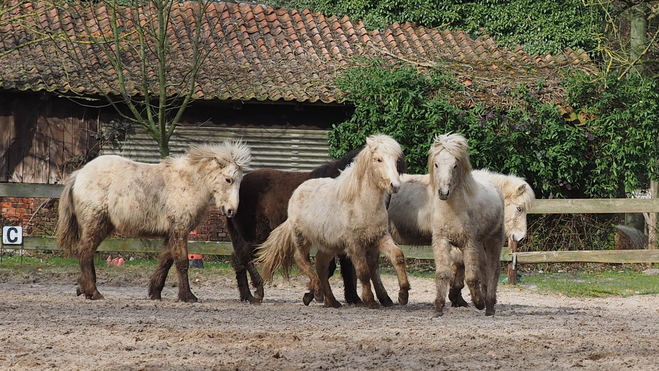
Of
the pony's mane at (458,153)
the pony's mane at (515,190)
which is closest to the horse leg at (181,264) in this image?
the pony's mane at (458,153)

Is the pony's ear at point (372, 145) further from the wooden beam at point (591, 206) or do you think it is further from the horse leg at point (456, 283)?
the wooden beam at point (591, 206)

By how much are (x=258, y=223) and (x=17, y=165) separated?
10.7m

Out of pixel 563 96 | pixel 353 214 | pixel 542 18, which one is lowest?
pixel 353 214

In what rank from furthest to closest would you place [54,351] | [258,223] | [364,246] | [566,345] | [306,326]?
1. [258,223]
2. [364,246]
3. [306,326]
4. [566,345]
5. [54,351]

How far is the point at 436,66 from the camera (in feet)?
69.7

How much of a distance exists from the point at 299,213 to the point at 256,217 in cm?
100

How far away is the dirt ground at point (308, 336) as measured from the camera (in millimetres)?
6828

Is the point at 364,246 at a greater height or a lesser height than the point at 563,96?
lesser

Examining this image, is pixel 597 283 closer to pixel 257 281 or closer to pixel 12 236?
pixel 257 281

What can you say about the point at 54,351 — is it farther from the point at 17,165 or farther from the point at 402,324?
the point at 17,165

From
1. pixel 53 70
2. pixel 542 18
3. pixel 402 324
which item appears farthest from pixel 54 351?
pixel 542 18

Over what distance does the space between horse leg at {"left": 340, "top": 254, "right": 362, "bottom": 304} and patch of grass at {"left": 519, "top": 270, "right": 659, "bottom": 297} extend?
4061mm

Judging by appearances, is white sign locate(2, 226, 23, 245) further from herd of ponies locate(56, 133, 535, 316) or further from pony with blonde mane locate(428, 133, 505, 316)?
pony with blonde mane locate(428, 133, 505, 316)

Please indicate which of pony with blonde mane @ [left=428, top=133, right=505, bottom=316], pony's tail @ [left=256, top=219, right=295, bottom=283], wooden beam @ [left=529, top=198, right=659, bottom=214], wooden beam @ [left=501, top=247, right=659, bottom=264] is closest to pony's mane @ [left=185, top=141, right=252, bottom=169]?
pony's tail @ [left=256, top=219, right=295, bottom=283]
